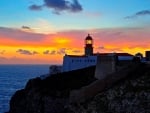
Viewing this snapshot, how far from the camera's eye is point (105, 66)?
3806cm

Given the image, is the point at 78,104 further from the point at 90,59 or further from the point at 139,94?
the point at 90,59

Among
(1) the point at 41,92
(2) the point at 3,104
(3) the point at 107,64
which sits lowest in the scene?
(2) the point at 3,104

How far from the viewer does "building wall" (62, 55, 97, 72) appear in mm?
54912

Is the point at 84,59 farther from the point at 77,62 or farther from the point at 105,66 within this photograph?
the point at 105,66

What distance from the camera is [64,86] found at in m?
44.2

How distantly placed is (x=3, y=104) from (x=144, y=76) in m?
56.0

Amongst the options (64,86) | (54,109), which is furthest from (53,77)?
(54,109)

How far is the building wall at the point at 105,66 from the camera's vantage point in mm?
36906

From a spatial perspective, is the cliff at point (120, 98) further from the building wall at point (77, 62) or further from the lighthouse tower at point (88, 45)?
the lighthouse tower at point (88, 45)

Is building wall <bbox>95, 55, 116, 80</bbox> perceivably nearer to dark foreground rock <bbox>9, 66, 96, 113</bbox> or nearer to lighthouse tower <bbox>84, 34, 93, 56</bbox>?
dark foreground rock <bbox>9, 66, 96, 113</bbox>

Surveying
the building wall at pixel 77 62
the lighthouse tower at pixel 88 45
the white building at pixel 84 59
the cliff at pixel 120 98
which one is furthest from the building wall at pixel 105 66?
the lighthouse tower at pixel 88 45

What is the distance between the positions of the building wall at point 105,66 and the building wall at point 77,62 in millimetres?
14324

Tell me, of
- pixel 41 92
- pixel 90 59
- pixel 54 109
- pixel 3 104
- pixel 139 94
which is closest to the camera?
pixel 139 94

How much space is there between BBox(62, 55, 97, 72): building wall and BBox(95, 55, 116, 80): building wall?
47.0 feet
